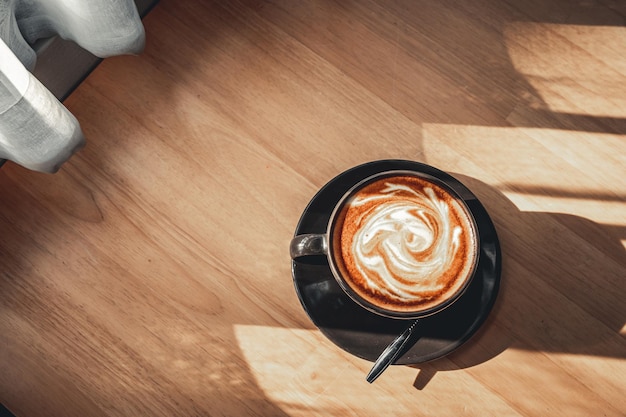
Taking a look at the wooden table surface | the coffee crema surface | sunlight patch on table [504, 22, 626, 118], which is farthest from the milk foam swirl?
sunlight patch on table [504, 22, 626, 118]

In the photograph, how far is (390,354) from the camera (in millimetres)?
802

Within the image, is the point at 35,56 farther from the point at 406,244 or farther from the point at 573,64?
the point at 573,64

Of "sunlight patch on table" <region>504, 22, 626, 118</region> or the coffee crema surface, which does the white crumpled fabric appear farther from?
"sunlight patch on table" <region>504, 22, 626, 118</region>

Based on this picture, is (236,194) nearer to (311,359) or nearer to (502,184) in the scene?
(311,359)

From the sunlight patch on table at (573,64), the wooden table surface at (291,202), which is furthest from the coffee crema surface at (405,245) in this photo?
the sunlight patch on table at (573,64)

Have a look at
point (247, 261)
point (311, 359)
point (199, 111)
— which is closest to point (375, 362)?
point (311, 359)

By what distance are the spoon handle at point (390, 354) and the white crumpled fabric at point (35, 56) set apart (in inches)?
20.2

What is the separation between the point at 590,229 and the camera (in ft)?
2.96

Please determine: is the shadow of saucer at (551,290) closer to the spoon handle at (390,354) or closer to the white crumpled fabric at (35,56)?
the spoon handle at (390,354)

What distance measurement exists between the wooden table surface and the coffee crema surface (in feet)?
0.51

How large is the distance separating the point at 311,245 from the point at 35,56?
44cm

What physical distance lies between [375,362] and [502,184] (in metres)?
0.34

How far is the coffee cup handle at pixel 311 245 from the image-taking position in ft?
2.54

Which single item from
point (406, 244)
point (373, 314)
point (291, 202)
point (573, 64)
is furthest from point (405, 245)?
point (573, 64)
